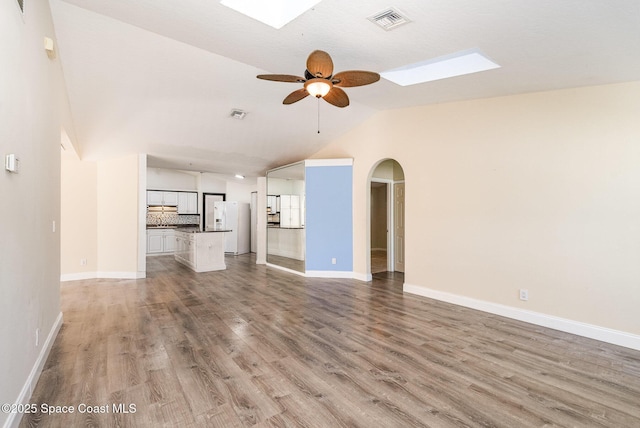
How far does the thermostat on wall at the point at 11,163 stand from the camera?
1601mm

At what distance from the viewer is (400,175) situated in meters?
6.70

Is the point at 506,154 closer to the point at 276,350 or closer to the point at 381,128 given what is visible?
the point at 381,128

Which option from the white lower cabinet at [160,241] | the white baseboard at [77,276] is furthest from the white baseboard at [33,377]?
the white lower cabinet at [160,241]

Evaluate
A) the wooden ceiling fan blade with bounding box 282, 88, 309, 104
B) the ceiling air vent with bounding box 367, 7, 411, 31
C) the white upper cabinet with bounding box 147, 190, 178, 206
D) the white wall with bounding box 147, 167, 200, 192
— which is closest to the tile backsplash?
the white upper cabinet with bounding box 147, 190, 178, 206

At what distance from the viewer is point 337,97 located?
317cm

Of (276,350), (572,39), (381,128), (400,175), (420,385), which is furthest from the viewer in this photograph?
(400,175)

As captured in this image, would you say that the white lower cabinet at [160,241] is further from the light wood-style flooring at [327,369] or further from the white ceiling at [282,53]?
the light wood-style flooring at [327,369]

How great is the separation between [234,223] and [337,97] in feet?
23.5

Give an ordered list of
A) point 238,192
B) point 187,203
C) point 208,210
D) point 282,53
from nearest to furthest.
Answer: point 282,53 → point 187,203 → point 208,210 → point 238,192

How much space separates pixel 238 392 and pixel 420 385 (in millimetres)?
1372

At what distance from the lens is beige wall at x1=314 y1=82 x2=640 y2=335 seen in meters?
3.09

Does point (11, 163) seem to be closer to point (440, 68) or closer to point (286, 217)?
point (440, 68)

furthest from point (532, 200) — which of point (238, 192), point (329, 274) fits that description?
point (238, 192)

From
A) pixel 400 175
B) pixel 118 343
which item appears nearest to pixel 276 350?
pixel 118 343
